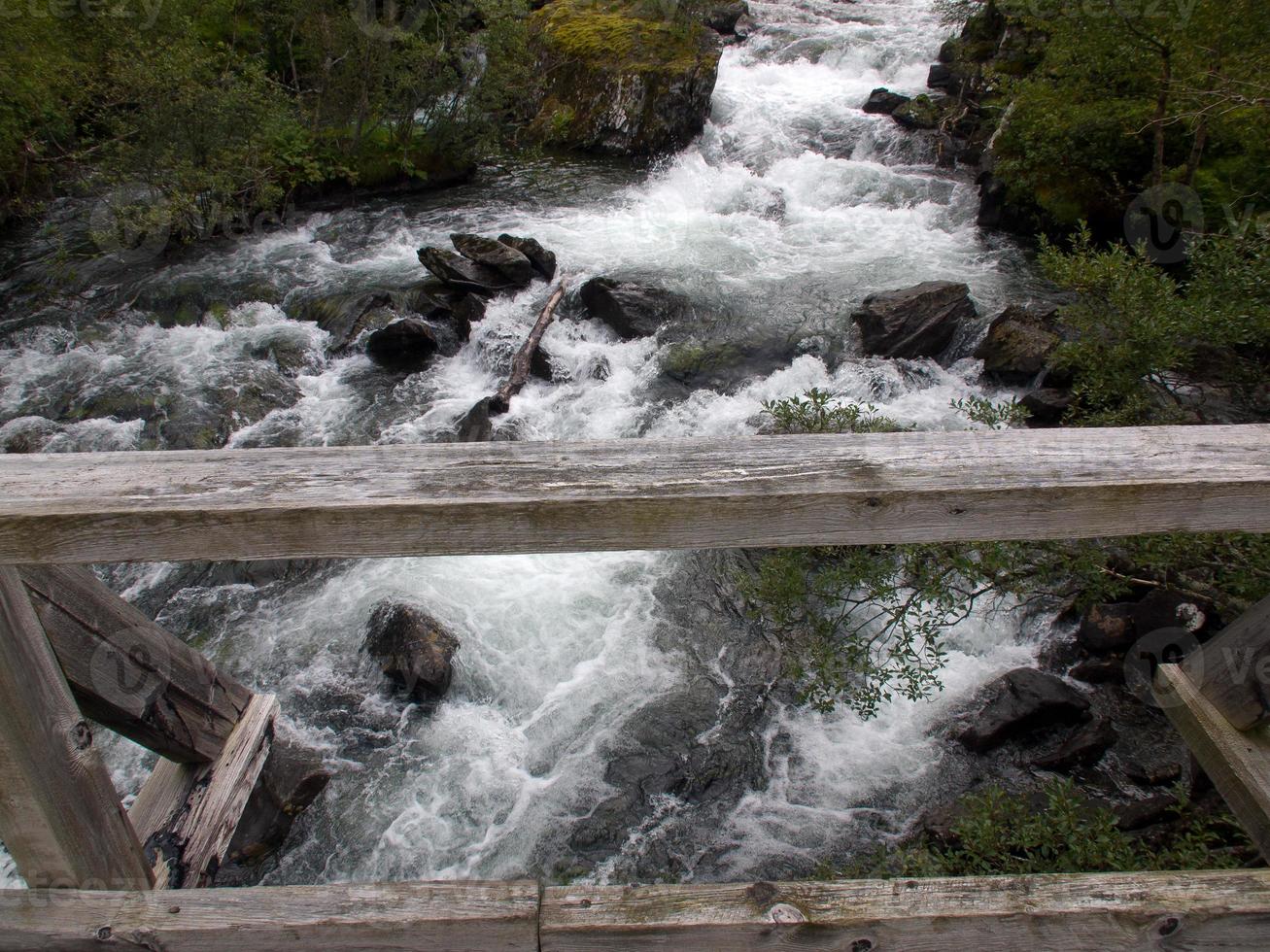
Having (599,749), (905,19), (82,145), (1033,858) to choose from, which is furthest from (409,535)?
(905,19)

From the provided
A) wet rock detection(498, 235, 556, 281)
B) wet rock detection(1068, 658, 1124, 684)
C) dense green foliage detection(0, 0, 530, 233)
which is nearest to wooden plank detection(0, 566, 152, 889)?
wet rock detection(1068, 658, 1124, 684)

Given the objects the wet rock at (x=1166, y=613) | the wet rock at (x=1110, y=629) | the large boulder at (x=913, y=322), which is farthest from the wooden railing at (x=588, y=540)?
the large boulder at (x=913, y=322)

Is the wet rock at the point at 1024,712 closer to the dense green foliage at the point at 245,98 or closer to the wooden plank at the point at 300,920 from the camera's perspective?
the wooden plank at the point at 300,920

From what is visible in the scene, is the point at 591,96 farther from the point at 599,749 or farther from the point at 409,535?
the point at 409,535

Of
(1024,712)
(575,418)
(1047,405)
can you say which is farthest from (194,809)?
(1047,405)

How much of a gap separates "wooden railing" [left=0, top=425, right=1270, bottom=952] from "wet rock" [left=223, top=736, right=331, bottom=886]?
2405 mm

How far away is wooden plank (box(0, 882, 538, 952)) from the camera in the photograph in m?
1.76

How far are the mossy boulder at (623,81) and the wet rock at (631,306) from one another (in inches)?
229

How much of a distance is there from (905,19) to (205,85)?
14.0 metres

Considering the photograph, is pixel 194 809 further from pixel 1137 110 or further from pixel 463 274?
pixel 1137 110

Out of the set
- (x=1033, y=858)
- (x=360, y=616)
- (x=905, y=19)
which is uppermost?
(x=905, y=19)

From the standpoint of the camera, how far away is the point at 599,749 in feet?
17.3

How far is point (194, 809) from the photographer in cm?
307

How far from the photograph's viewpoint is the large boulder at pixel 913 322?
30.4 feet
